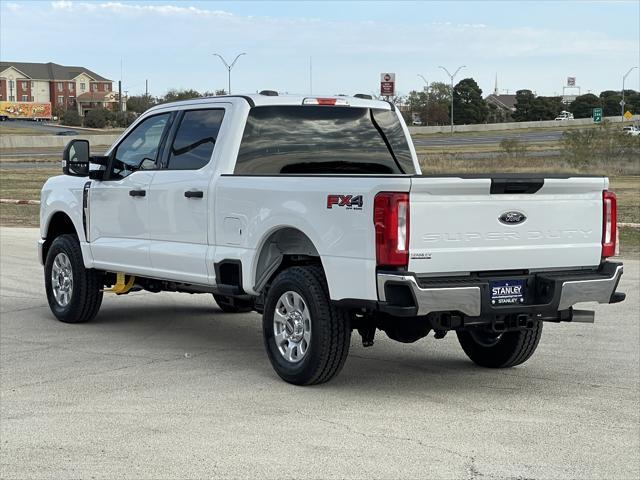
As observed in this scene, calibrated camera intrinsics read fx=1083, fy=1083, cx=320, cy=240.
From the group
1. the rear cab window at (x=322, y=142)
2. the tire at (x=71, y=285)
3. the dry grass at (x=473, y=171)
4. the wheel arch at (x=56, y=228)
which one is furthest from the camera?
the dry grass at (x=473, y=171)

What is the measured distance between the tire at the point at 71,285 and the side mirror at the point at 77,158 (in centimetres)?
79

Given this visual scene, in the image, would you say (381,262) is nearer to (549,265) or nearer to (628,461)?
(549,265)

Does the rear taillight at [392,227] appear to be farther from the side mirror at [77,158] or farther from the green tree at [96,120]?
the green tree at [96,120]

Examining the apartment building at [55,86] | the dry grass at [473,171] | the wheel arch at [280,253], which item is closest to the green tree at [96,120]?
the apartment building at [55,86]

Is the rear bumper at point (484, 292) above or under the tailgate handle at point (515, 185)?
under

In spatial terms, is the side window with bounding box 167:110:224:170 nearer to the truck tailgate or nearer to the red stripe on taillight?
the red stripe on taillight

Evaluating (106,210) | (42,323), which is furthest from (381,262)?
(42,323)

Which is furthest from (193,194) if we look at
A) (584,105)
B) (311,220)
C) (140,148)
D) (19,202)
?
(584,105)

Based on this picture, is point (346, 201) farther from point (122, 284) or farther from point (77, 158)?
point (77, 158)

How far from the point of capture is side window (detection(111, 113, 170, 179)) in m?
9.82

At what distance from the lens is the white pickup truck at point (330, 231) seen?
23.6 ft

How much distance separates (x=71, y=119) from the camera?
144m

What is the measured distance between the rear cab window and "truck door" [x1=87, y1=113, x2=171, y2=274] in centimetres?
110

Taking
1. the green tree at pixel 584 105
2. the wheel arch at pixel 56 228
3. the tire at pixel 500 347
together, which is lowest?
the tire at pixel 500 347
